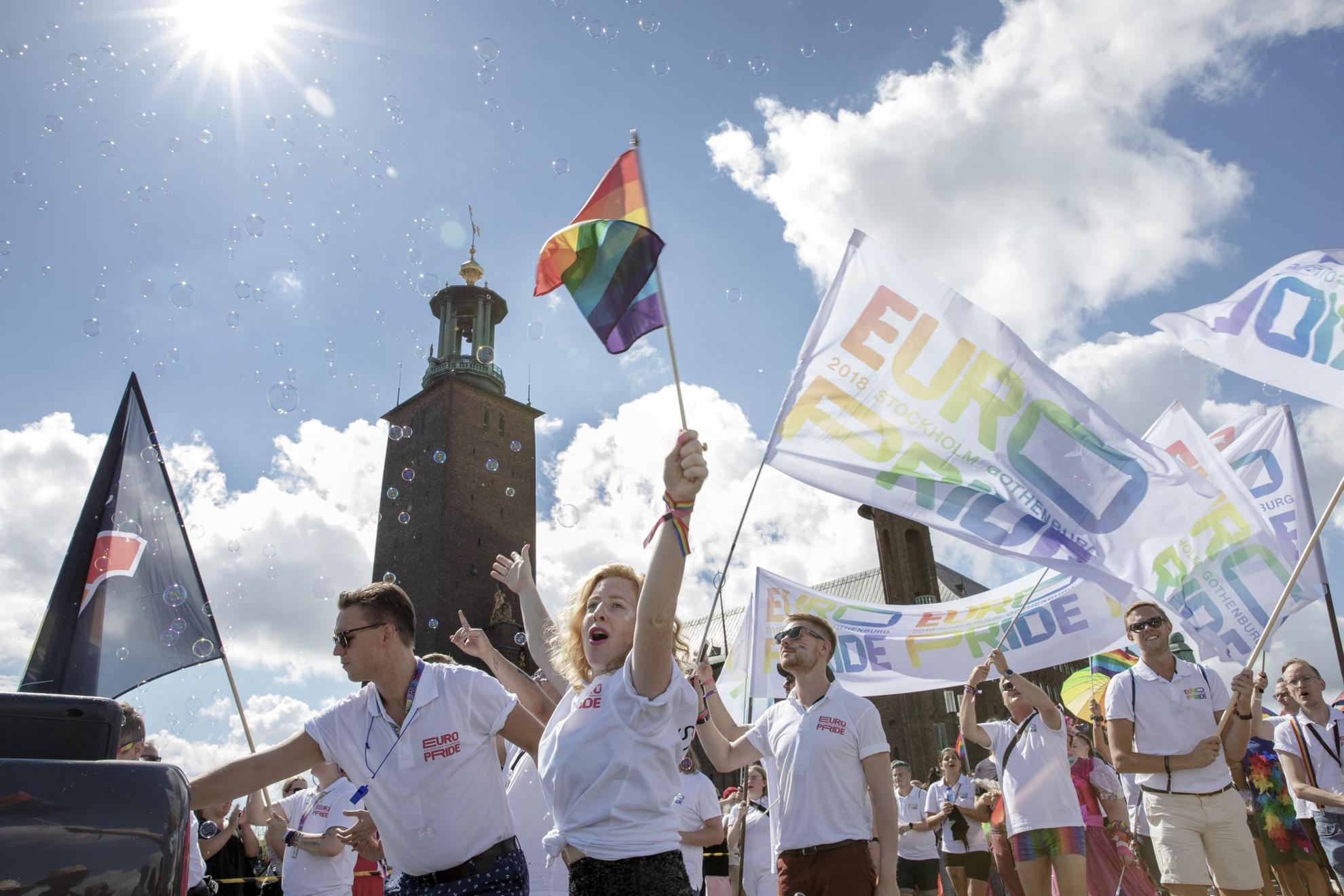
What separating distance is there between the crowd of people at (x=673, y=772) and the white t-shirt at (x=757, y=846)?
0.02 m

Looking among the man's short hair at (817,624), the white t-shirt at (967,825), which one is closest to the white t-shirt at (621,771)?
the man's short hair at (817,624)

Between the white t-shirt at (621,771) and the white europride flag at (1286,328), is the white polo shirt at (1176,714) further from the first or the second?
the white t-shirt at (621,771)

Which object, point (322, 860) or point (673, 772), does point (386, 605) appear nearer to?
point (673, 772)

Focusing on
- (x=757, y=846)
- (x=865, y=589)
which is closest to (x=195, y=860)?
(x=757, y=846)

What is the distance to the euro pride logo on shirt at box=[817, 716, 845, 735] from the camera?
4777mm

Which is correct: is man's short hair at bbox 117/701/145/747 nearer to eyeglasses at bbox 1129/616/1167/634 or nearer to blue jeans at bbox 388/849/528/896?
blue jeans at bbox 388/849/528/896

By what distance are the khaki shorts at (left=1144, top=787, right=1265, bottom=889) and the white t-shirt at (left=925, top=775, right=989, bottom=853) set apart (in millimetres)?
5773

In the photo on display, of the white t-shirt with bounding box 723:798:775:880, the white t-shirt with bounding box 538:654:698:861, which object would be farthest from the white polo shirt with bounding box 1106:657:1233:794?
the white t-shirt with bounding box 538:654:698:861

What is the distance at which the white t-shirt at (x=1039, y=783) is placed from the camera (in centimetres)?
664

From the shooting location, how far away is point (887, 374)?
6.97 meters

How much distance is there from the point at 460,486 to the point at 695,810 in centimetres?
4547

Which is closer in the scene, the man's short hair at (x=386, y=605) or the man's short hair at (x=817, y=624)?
the man's short hair at (x=386, y=605)

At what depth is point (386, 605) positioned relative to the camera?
345 centimetres

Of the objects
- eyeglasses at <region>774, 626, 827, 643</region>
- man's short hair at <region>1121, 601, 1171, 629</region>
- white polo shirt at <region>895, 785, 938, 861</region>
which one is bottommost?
white polo shirt at <region>895, 785, 938, 861</region>
